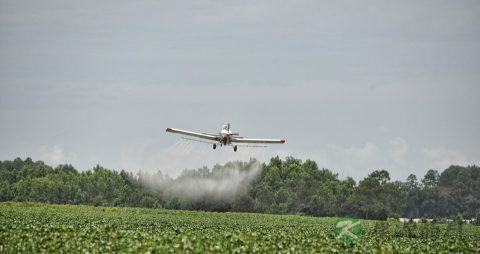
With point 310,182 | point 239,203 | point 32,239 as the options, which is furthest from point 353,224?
point 310,182

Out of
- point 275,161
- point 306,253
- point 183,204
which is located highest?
point 275,161

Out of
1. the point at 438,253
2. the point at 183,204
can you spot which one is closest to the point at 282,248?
the point at 438,253

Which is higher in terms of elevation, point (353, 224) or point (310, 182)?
point (310, 182)

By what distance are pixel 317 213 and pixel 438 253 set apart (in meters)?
113

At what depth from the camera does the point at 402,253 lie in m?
37.3

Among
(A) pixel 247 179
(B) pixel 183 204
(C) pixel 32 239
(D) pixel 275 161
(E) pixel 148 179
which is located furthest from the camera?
(D) pixel 275 161

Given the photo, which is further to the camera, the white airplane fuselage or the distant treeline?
the distant treeline

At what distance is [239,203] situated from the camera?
472ft

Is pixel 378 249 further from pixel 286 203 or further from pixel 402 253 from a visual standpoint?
pixel 286 203

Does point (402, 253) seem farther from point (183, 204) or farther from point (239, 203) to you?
point (239, 203)

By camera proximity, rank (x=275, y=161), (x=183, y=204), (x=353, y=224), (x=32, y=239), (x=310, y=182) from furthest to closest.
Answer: (x=275, y=161)
(x=310, y=182)
(x=183, y=204)
(x=32, y=239)
(x=353, y=224)

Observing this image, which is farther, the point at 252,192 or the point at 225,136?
the point at 252,192

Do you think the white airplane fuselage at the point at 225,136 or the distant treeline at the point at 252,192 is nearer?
the white airplane fuselage at the point at 225,136

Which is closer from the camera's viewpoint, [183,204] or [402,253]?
[402,253]
